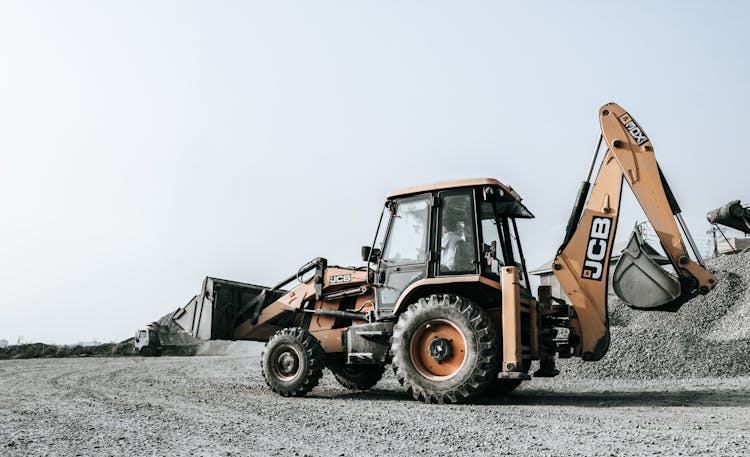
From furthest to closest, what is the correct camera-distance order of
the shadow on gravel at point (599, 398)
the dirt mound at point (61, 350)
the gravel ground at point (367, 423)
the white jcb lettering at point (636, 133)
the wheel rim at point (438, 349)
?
the dirt mound at point (61, 350) → the white jcb lettering at point (636, 133) → the shadow on gravel at point (599, 398) → the wheel rim at point (438, 349) → the gravel ground at point (367, 423)

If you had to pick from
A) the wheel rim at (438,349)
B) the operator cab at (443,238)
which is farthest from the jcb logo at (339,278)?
the wheel rim at (438,349)

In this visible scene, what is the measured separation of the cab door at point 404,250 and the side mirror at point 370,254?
→ 0.10 m

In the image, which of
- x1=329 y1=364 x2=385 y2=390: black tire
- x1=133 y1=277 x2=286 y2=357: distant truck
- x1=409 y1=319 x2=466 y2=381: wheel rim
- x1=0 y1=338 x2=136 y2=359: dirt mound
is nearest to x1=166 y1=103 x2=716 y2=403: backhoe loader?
x1=409 y1=319 x2=466 y2=381: wheel rim

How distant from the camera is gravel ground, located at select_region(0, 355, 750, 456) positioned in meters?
5.11

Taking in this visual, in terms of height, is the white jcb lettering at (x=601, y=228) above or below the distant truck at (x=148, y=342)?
above

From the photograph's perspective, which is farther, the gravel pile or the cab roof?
the gravel pile

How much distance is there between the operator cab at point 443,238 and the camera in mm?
8273

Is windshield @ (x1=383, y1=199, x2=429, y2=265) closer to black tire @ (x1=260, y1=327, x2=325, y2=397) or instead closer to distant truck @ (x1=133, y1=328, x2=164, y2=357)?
black tire @ (x1=260, y1=327, x2=325, y2=397)

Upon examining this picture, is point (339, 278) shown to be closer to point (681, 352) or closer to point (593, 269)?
point (593, 269)

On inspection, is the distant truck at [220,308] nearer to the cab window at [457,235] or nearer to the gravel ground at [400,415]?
the gravel ground at [400,415]

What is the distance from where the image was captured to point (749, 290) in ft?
59.6

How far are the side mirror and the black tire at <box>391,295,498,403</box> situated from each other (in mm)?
1056

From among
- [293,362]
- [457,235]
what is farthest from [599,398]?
[293,362]

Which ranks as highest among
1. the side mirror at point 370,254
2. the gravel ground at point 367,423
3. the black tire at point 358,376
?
the side mirror at point 370,254
